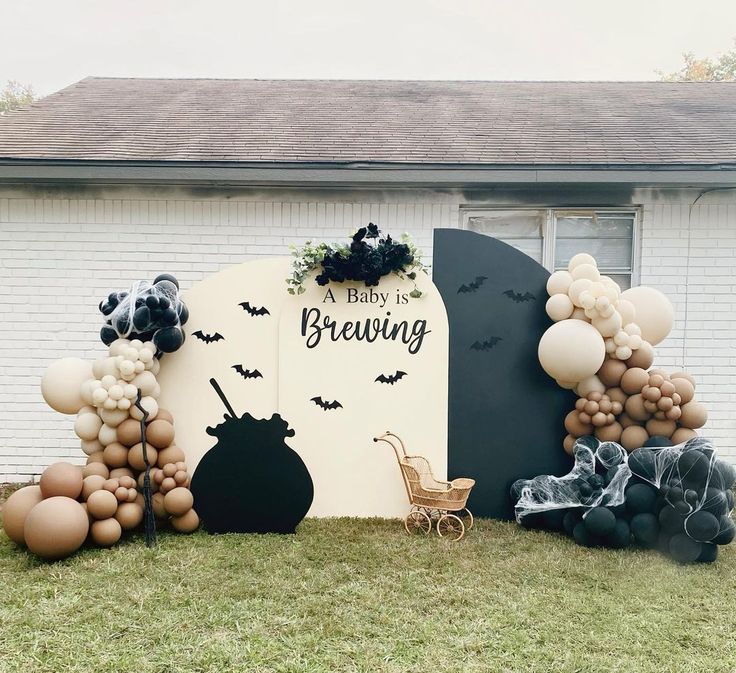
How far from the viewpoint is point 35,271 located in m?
5.14

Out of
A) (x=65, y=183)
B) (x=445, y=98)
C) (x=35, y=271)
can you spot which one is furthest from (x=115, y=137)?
(x=445, y=98)

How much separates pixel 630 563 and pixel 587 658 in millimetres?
1138

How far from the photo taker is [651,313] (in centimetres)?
396

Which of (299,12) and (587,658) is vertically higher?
(299,12)

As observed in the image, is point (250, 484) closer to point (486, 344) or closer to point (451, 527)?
point (451, 527)

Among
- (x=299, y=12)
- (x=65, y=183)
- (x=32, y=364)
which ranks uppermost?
(x=299, y=12)

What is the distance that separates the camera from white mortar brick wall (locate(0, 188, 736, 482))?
5.07 metres

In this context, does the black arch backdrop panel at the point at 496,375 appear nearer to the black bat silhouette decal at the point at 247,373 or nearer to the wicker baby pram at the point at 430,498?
the wicker baby pram at the point at 430,498

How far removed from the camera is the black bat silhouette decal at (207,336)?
4098mm

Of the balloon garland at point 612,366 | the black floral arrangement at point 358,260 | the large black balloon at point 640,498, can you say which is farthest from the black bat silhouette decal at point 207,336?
the large black balloon at point 640,498

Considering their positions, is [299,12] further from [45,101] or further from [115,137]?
[115,137]

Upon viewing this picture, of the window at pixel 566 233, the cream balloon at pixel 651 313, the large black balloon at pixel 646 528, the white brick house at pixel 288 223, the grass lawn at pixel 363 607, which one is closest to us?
the grass lawn at pixel 363 607

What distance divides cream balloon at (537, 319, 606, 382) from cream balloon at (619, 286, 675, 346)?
45cm

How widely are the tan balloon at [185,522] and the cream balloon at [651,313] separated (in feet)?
10.8
